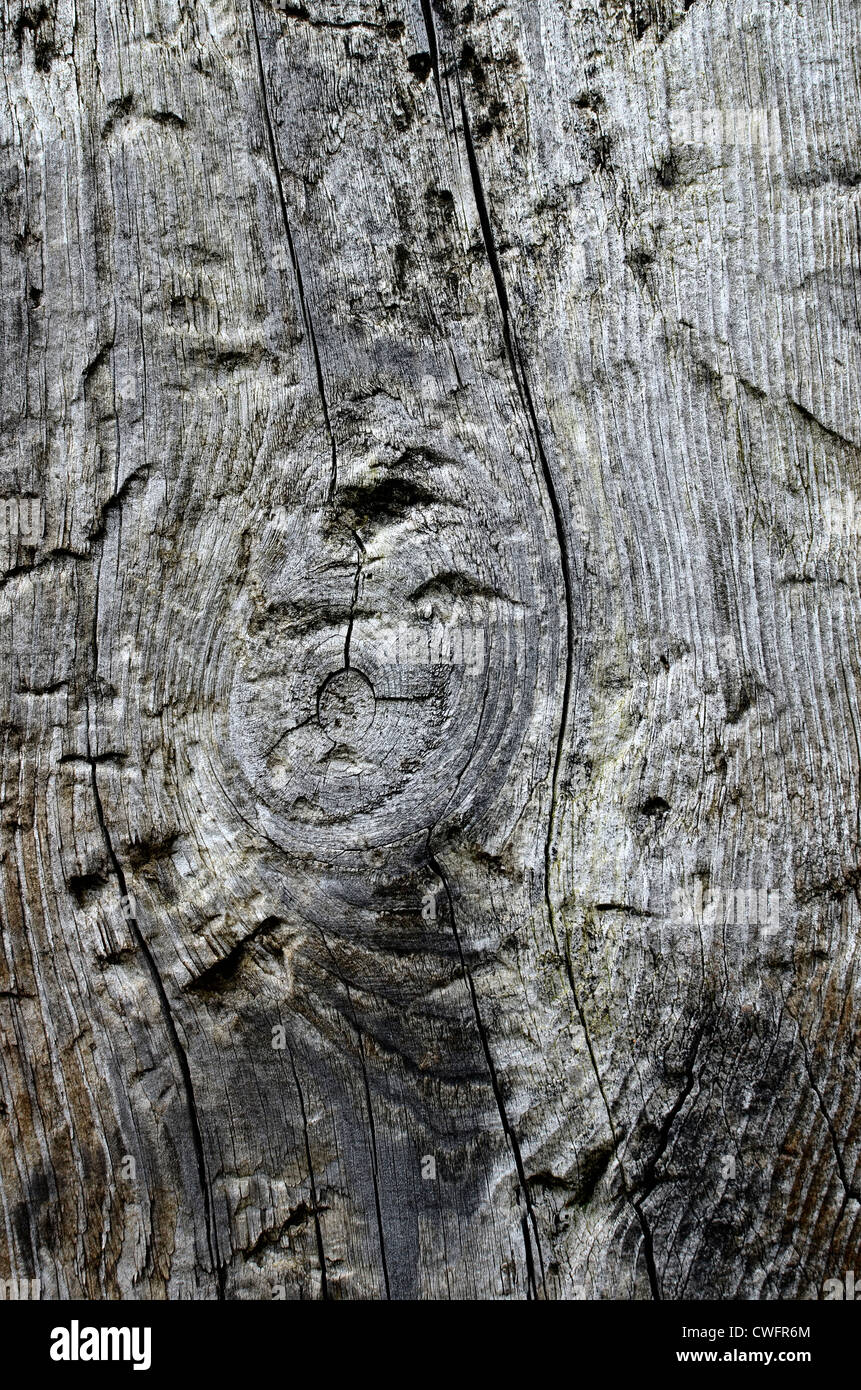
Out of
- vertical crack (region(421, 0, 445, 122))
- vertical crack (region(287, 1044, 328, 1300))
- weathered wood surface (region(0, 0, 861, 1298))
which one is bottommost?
vertical crack (region(287, 1044, 328, 1300))

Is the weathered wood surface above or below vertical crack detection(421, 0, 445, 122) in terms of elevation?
below

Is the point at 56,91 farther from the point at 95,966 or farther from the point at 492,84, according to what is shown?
the point at 95,966

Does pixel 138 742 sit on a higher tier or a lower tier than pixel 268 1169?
higher

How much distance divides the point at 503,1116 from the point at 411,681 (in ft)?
3.16

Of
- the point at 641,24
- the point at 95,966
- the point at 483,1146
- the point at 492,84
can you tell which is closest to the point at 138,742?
the point at 95,966

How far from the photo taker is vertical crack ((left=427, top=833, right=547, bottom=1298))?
191 centimetres

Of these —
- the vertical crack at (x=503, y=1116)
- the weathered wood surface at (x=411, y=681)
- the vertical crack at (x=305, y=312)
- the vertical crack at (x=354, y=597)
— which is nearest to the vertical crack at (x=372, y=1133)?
the weathered wood surface at (x=411, y=681)

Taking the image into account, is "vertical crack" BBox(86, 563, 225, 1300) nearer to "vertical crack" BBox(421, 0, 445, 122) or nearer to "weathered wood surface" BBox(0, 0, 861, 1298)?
"weathered wood surface" BBox(0, 0, 861, 1298)

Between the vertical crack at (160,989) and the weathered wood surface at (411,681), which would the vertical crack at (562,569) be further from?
the vertical crack at (160,989)

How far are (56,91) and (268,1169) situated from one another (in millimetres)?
2348

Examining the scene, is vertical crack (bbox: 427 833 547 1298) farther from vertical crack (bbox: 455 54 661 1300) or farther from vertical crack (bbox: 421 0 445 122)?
vertical crack (bbox: 421 0 445 122)

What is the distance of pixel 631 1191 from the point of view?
1.92m

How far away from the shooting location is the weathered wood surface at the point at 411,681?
6.16 ft

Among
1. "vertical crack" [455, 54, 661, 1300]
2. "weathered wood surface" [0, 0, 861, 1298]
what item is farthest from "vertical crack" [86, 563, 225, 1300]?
"vertical crack" [455, 54, 661, 1300]
